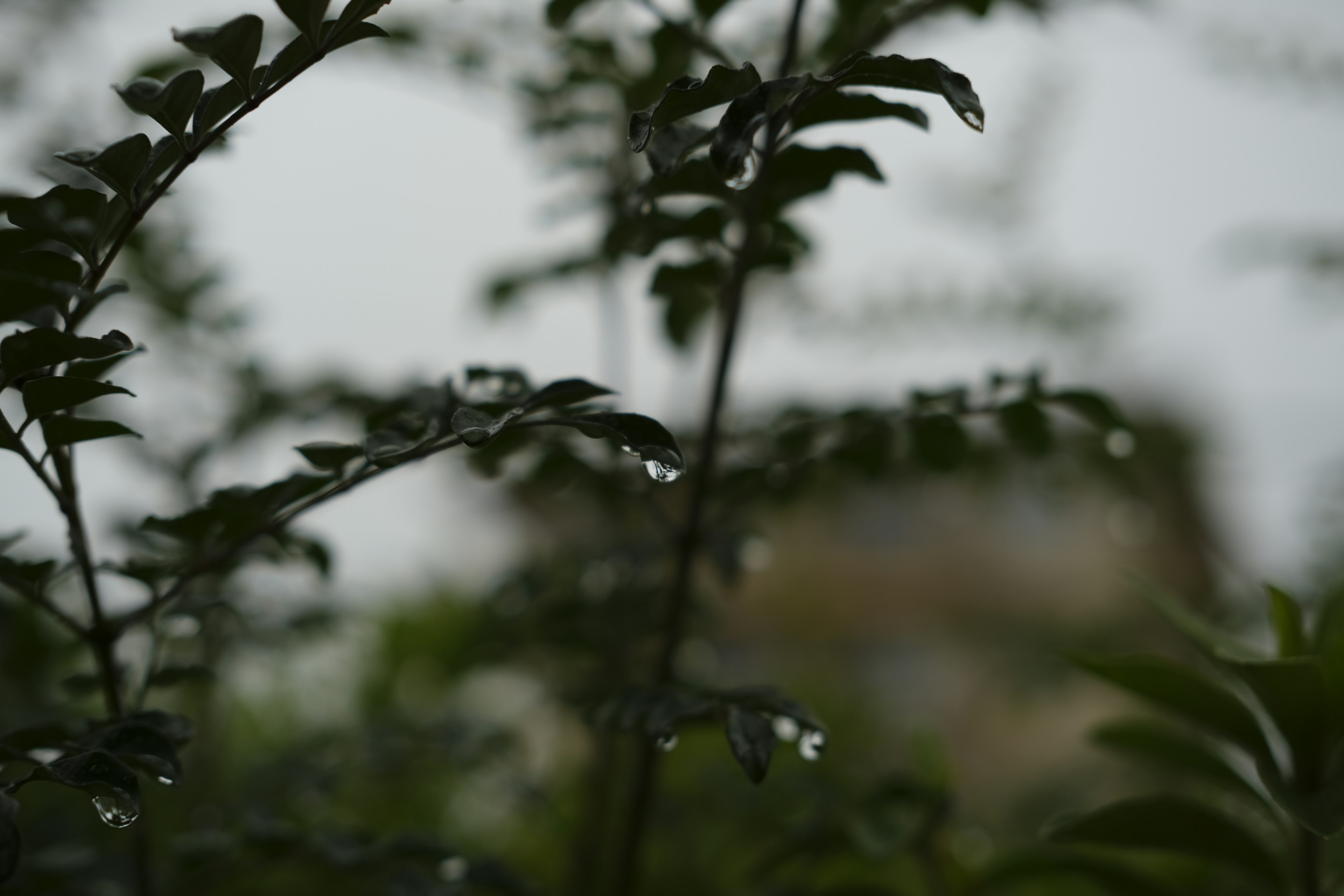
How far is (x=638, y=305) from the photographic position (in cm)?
112

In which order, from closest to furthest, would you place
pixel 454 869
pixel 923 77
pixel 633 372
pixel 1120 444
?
pixel 923 77 < pixel 454 869 < pixel 1120 444 < pixel 633 372

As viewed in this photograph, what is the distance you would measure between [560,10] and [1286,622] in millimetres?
528

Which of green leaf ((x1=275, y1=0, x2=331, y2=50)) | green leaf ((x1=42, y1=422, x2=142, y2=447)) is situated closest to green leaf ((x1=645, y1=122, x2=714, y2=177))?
green leaf ((x1=275, y1=0, x2=331, y2=50))

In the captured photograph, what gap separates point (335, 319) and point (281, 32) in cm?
89

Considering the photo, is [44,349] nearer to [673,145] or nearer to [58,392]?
[58,392]

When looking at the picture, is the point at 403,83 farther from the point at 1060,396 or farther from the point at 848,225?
the point at 848,225

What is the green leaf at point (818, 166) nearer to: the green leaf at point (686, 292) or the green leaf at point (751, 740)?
the green leaf at point (686, 292)

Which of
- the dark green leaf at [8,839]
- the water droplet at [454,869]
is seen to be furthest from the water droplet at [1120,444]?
the dark green leaf at [8,839]

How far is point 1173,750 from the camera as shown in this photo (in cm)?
56

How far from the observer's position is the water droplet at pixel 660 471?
0.35m

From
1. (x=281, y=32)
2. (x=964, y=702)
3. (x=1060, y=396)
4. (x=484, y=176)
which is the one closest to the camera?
(x=1060, y=396)

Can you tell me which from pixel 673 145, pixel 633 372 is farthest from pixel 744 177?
pixel 633 372

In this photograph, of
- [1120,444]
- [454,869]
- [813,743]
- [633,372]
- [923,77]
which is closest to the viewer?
[923,77]

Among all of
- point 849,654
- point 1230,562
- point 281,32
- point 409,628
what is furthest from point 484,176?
point 849,654
